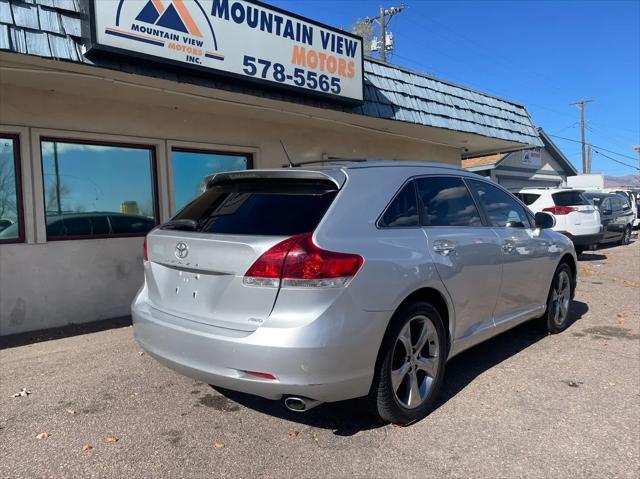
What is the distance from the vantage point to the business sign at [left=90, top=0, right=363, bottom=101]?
Answer: 5.08 meters

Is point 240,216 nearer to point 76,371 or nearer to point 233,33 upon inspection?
point 76,371

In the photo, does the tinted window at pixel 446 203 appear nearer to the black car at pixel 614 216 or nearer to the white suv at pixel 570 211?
the white suv at pixel 570 211

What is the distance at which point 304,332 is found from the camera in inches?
107

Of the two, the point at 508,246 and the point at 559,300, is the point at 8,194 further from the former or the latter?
the point at 559,300

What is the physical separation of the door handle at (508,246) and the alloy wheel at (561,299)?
1233mm

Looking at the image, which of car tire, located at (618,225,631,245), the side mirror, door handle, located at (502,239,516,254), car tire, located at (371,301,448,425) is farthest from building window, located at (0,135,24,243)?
car tire, located at (618,225,631,245)

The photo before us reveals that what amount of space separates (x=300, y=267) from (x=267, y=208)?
53 centimetres

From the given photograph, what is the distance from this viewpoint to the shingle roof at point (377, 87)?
15.2 ft

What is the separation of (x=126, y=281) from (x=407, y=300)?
15.2 feet

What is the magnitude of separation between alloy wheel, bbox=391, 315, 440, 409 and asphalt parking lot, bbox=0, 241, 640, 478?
0.21 m

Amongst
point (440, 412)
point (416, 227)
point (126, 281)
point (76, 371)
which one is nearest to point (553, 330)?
point (440, 412)

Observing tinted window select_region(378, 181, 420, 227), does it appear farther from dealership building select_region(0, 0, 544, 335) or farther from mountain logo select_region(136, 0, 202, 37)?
mountain logo select_region(136, 0, 202, 37)

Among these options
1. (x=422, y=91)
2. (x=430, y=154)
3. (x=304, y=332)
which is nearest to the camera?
(x=304, y=332)

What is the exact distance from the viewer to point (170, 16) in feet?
17.7
